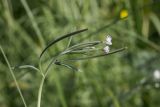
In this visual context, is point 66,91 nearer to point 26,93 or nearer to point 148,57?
point 26,93

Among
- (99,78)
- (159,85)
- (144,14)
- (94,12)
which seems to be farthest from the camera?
(144,14)

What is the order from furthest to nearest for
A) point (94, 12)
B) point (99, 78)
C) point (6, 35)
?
point (6, 35) → point (94, 12) → point (99, 78)

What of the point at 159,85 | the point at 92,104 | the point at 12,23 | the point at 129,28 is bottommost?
the point at 92,104

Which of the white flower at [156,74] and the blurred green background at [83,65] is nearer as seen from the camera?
the white flower at [156,74]

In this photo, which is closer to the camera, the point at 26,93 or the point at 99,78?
the point at 99,78

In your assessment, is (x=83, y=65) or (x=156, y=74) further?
(x=83, y=65)

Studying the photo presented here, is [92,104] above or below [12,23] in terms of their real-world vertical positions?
below

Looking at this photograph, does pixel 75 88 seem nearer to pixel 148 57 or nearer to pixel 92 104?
pixel 92 104

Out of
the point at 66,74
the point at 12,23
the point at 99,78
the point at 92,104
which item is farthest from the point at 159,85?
the point at 12,23

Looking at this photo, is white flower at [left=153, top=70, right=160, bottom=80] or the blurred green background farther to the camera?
the blurred green background
